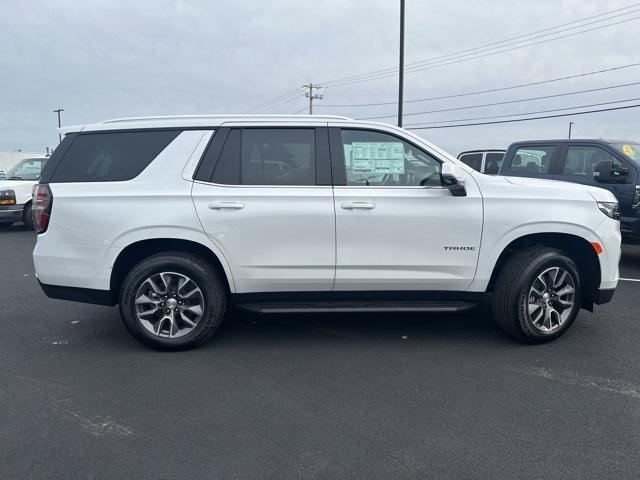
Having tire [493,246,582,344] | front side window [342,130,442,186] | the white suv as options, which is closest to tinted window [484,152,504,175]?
the white suv

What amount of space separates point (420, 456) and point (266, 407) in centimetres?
108

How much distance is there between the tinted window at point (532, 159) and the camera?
8.55m

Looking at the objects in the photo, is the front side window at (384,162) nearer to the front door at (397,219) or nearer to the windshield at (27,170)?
the front door at (397,219)

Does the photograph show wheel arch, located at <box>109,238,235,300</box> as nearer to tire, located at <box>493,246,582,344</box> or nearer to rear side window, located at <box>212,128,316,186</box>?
rear side window, located at <box>212,128,316,186</box>

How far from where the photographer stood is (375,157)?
4.47 m

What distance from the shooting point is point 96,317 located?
17.9ft

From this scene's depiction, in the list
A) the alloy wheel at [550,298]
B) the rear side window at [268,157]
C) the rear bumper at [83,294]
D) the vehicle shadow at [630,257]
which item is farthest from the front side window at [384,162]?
the vehicle shadow at [630,257]

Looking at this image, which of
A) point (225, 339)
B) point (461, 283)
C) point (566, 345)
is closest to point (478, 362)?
point (461, 283)

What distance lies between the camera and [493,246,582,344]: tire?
4.39 metres

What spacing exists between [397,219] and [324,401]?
63.2 inches

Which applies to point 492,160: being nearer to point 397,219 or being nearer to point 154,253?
point 397,219

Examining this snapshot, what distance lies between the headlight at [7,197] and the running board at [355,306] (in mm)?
10353

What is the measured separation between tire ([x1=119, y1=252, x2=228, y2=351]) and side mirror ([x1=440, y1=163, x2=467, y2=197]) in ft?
6.80

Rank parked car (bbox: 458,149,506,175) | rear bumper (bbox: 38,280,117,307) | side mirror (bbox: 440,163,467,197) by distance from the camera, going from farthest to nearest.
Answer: parked car (bbox: 458,149,506,175)
rear bumper (bbox: 38,280,117,307)
side mirror (bbox: 440,163,467,197)
